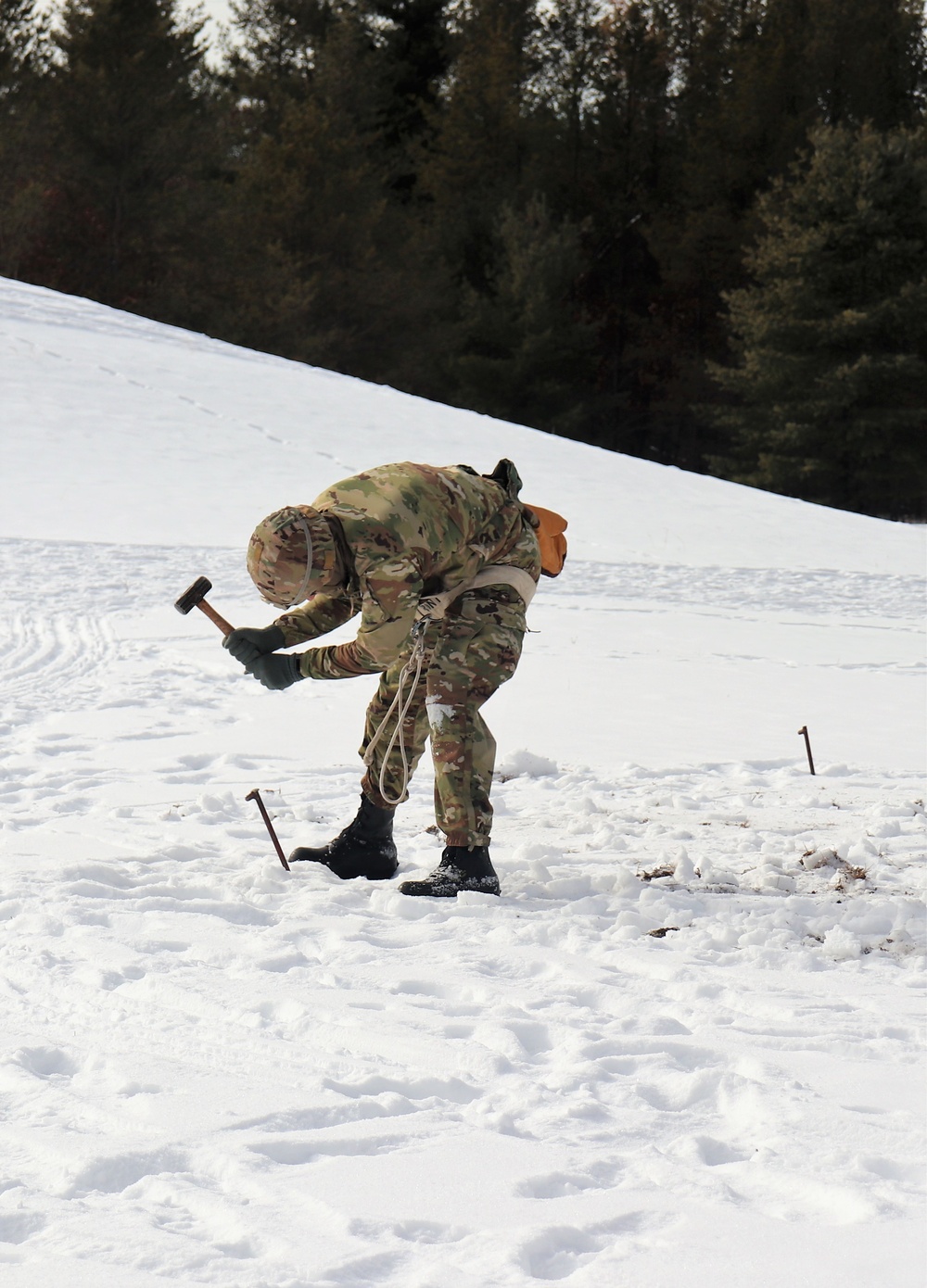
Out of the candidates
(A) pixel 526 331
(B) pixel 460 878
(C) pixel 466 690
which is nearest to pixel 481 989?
(B) pixel 460 878

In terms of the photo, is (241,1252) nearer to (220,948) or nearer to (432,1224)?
(432,1224)

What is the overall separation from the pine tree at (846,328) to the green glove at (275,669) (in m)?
23.7

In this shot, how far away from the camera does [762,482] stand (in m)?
27.2

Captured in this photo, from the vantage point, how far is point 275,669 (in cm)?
370

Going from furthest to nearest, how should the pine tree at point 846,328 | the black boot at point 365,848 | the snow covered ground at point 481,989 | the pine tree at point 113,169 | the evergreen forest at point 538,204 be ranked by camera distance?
the pine tree at point 113,169 < the evergreen forest at point 538,204 < the pine tree at point 846,328 < the black boot at point 365,848 < the snow covered ground at point 481,989

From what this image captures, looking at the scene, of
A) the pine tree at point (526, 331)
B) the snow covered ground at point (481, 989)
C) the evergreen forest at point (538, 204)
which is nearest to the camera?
the snow covered ground at point (481, 989)

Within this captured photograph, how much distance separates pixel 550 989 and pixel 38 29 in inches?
1289

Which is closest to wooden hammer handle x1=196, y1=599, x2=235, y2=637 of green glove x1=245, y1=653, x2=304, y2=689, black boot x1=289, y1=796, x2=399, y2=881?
green glove x1=245, y1=653, x2=304, y2=689

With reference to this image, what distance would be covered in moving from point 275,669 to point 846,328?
24.2 metres

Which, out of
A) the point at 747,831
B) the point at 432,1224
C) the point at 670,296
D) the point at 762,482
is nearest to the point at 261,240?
the point at 670,296

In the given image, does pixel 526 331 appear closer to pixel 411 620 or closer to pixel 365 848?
pixel 365 848

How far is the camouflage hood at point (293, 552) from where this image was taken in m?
3.43

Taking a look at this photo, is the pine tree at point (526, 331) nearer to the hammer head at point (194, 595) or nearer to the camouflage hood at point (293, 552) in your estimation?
the hammer head at point (194, 595)

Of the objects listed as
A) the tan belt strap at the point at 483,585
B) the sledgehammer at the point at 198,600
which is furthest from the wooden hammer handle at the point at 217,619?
the tan belt strap at the point at 483,585
